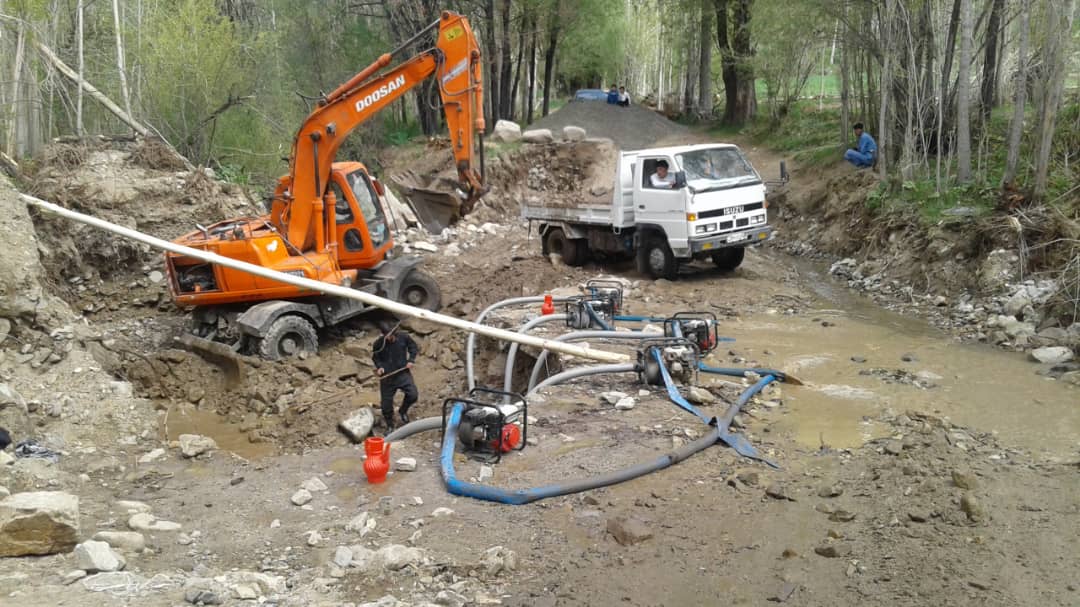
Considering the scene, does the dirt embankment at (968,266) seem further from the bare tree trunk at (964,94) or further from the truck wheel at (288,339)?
the truck wheel at (288,339)

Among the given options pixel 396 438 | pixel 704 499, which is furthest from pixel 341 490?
pixel 704 499

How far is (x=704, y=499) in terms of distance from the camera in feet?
20.0

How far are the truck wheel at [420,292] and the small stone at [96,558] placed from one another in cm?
769

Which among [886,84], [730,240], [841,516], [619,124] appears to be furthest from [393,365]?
[619,124]

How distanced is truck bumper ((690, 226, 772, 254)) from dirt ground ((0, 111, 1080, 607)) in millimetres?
2253

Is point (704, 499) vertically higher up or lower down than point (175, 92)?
lower down

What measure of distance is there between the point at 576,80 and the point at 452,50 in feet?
155

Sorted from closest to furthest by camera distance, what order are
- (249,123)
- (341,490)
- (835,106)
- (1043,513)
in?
1. (1043,513)
2. (341,490)
3. (249,123)
4. (835,106)

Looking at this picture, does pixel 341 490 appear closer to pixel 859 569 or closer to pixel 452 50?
pixel 859 569

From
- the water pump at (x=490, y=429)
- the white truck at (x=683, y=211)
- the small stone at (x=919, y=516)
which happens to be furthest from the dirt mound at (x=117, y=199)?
the small stone at (x=919, y=516)

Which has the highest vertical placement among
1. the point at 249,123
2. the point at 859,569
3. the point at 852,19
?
the point at 852,19

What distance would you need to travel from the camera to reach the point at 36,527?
16.8 feet

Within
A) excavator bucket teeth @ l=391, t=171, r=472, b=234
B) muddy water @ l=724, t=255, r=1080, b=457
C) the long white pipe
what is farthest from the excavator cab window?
excavator bucket teeth @ l=391, t=171, r=472, b=234

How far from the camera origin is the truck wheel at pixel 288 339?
10.6m
